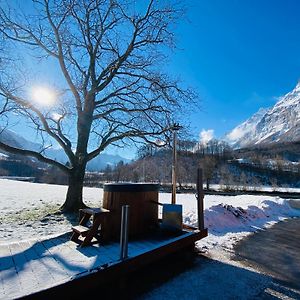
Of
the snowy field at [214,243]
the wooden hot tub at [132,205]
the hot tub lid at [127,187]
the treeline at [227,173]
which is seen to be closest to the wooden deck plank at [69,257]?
the wooden hot tub at [132,205]

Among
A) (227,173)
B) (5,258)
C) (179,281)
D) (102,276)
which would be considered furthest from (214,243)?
(227,173)

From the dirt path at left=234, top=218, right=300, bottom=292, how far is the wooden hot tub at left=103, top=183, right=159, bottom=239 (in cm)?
230

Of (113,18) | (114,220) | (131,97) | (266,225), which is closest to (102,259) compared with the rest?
(114,220)

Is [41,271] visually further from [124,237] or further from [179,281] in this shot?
[179,281]

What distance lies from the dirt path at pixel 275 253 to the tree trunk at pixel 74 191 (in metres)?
6.54

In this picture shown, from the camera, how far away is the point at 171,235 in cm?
523

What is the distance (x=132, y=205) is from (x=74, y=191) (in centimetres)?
581

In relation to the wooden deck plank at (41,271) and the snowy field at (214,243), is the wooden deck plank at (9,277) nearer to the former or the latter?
the wooden deck plank at (41,271)

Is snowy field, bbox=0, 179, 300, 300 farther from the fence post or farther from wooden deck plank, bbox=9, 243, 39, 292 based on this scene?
wooden deck plank, bbox=9, 243, 39, 292

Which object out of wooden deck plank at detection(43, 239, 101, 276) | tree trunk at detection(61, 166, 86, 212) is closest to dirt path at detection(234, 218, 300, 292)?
wooden deck plank at detection(43, 239, 101, 276)

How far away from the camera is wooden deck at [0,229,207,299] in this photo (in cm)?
296

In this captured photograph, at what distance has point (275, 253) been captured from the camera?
5.87 metres

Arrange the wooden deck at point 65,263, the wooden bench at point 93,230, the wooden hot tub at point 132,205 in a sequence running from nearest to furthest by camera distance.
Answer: the wooden deck at point 65,263, the wooden bench at point 93,230, the wooden hot tub at point 132,205

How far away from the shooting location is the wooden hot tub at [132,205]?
16.0ft
